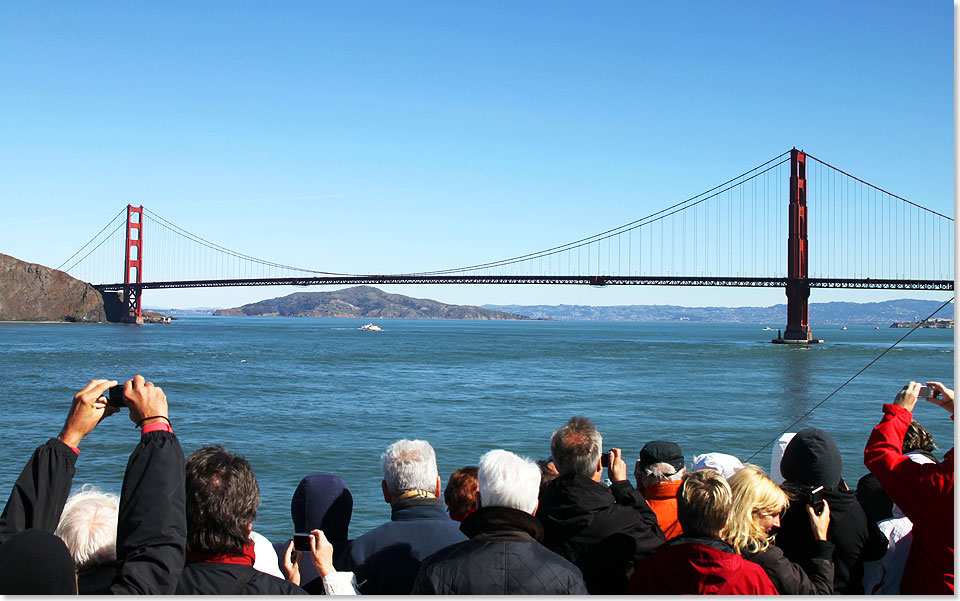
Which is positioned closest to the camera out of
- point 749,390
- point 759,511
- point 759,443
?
point 759,511

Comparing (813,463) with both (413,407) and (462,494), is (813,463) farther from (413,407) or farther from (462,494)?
(413,407)

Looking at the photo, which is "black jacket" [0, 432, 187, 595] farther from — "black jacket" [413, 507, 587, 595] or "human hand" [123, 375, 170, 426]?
"black jacket" [413, 507, 587, 595]

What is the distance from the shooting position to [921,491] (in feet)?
8.39

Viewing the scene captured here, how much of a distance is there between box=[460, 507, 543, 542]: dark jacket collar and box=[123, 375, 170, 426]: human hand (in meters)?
0.96

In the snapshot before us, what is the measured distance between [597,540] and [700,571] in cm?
72

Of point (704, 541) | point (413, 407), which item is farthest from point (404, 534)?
point (413, 407)

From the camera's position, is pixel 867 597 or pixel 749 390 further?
pixel 749 390

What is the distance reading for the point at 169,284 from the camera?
274 feet

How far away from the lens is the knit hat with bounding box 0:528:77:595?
1.81 m

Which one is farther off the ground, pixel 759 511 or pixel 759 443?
pixel 759 511

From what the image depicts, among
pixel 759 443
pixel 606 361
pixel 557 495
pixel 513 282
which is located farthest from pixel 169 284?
pixel 557 495

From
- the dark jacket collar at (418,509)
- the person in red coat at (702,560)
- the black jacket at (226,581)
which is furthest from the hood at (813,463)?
the black jacket at (226,581)

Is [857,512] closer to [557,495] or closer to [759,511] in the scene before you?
[759,511]

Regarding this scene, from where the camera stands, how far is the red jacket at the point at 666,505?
385cm
